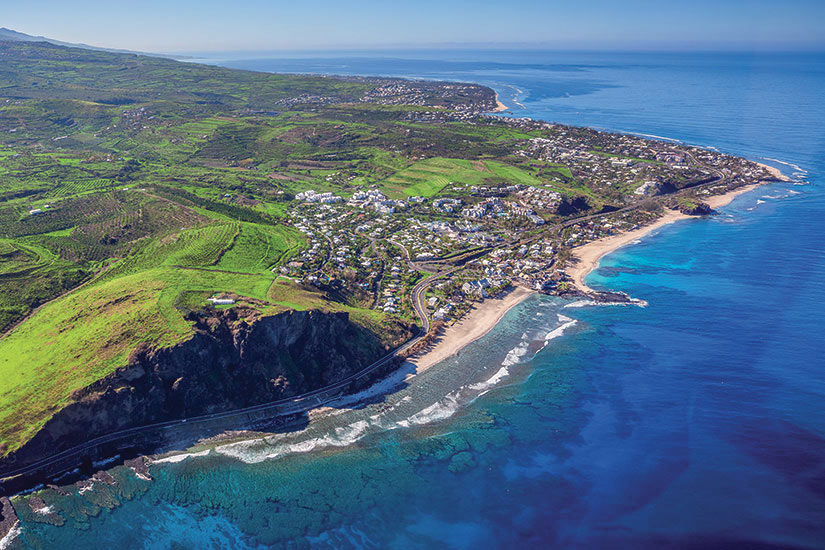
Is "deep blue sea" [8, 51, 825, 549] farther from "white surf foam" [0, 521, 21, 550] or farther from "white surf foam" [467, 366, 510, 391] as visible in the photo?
"white surf foam" [0, 521, 21, 550]

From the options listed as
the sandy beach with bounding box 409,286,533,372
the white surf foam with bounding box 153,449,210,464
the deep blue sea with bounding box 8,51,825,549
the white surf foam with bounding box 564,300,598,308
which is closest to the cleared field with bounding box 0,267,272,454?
the deep blue sea with bounding box 8,51,825,549

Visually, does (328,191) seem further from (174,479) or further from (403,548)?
(403,548)

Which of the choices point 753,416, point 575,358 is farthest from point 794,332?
point 575,358

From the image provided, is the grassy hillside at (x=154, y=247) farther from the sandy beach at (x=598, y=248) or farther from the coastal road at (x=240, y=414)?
the sandy beach at (x=598, y=248)

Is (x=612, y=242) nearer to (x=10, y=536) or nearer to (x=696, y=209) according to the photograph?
(x=696, y=209)

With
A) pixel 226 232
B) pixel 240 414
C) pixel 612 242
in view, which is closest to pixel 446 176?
pixel 612 242

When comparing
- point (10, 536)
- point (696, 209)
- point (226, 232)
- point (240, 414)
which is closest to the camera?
point (10, 536)

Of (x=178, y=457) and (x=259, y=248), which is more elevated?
(x=259, y=248)
